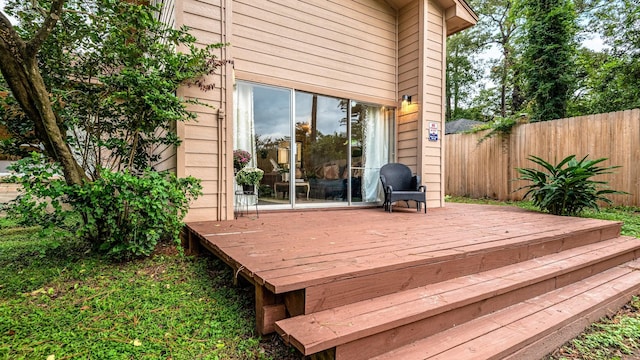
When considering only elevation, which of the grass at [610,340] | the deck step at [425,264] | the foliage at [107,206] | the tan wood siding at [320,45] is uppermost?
the tan wood siding at [320,45]

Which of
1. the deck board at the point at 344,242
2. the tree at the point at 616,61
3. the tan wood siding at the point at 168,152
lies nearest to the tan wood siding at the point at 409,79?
the deck board at the point at 344,242

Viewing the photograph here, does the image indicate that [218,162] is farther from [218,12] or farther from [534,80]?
[534,80]

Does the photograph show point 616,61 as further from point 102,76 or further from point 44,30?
point 44,30

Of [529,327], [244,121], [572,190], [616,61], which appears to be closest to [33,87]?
[244,121]

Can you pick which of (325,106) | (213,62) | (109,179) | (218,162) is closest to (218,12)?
(213,62)

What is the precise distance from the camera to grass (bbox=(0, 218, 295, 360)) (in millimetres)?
1517

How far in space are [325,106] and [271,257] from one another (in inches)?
143

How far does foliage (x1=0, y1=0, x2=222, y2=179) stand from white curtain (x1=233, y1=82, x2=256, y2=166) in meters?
1.12

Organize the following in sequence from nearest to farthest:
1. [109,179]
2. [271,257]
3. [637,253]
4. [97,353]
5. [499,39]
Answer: [97,353] < [271,257] < [109,179] < [637,253] < [499,39]

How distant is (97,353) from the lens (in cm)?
146

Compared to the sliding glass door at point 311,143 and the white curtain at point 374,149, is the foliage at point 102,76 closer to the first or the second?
the sliding glass door at point 311,143

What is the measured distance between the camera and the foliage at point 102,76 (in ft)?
8.57

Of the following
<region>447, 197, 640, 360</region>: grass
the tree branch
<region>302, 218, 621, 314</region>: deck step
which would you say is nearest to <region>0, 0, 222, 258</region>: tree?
the tree branch

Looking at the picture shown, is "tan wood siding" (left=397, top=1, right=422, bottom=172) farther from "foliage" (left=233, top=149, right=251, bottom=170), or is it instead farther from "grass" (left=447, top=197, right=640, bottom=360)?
"grass" (left=447, top=197, right=640, bottom=360)
